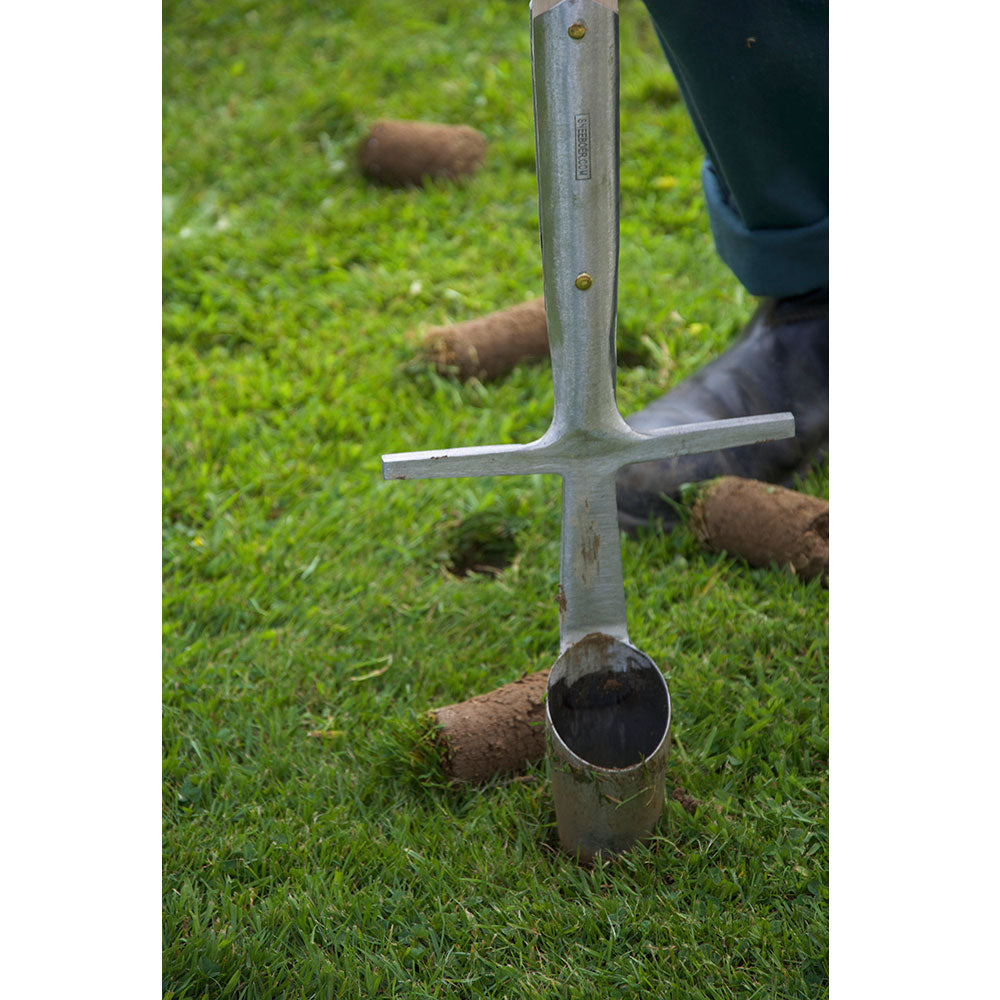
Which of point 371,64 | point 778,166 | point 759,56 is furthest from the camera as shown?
point 371,64

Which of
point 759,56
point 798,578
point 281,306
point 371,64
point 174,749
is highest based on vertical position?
point 371,64

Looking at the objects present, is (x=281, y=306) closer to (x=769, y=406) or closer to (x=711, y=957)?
(x=769, y=406)

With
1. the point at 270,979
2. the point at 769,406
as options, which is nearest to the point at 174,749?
the point at 270,979

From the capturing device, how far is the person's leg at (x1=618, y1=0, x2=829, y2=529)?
215cm

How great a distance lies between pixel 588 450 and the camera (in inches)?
60.7

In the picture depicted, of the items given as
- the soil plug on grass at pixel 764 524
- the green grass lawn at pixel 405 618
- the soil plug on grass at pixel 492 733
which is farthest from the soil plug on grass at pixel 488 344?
the soil plug on grass at pixel 492 733

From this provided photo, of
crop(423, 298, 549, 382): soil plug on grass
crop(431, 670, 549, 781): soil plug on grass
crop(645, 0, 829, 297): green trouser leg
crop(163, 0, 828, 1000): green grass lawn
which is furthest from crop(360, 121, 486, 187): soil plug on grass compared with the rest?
crop(431, 670, 549, 781): soil plug on grass

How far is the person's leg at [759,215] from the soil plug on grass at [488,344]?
1.59ft

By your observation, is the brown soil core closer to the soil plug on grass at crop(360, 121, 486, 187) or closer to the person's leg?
the person's leg

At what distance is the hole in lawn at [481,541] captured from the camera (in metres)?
2.43

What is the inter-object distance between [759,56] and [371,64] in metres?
2.49

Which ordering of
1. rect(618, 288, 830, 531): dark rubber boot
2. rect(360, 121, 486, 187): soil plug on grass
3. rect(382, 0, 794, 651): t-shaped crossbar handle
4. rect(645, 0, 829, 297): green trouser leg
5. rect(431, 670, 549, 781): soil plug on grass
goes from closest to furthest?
rect(382, 0, 794, 651): t-shaped crossbar handle
rect(431, 670, 549, 781): soil plug on grass
rect(645, 0, 829, 297): green trouser leg
rect(618, 288, 830, 531): dark rubber boot
rect(360, 121, 486, 187): soil plug on grass

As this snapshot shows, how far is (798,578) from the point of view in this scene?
2.18 metres

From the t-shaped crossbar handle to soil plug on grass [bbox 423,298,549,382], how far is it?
1.39 m
